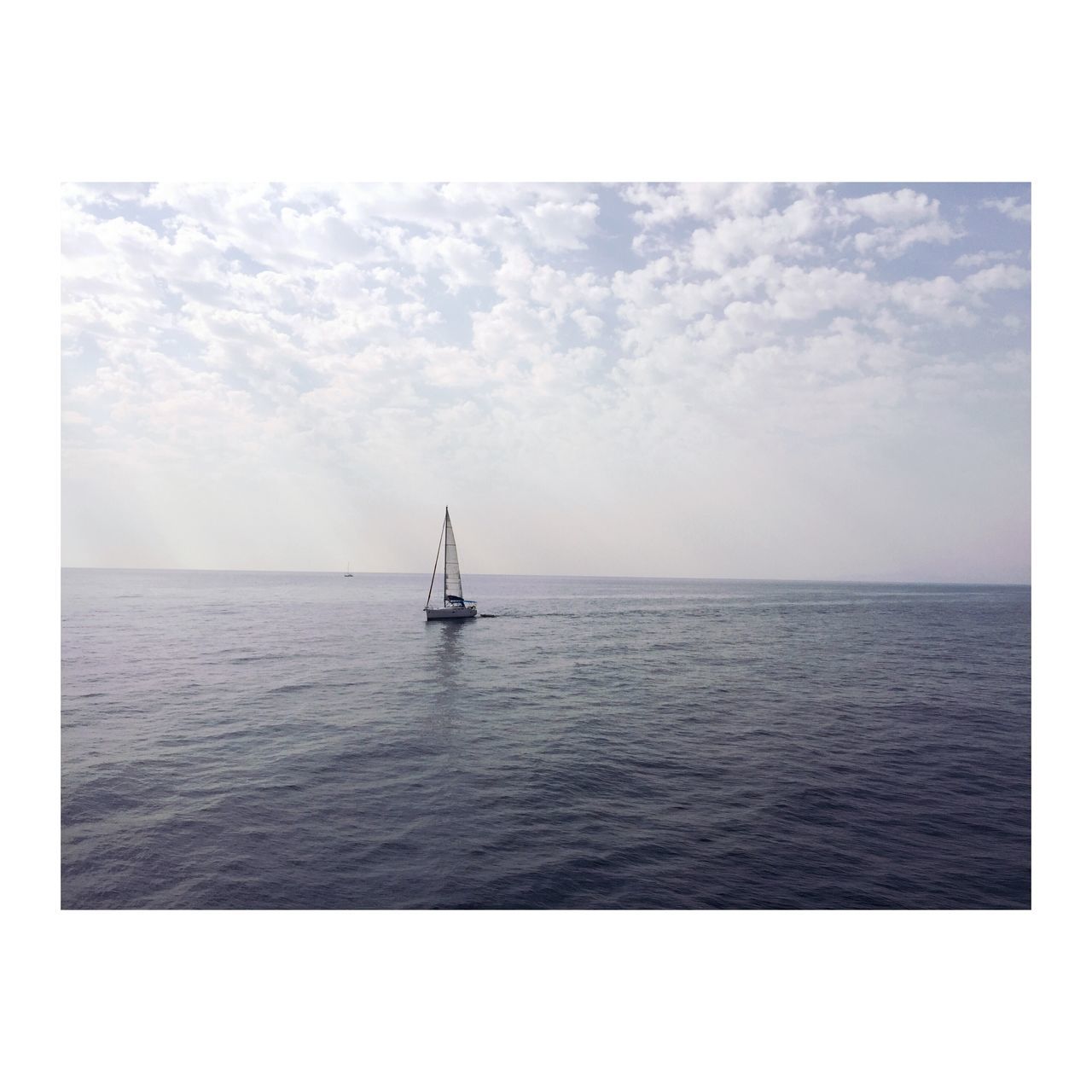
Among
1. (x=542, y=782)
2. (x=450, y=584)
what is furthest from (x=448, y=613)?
(x=542, y=782)

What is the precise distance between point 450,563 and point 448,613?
7438 mm

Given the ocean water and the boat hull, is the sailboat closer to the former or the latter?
the boat hull

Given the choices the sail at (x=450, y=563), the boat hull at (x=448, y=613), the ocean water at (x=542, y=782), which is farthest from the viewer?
the boat hull at (x=448, y=613)

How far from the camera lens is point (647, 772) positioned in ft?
71.4

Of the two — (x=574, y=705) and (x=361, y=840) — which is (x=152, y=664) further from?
(x=361, y=840)

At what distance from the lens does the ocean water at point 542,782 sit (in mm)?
14258

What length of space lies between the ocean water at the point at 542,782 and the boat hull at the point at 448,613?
92.1ft

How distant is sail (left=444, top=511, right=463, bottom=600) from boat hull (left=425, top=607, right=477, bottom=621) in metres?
2.34

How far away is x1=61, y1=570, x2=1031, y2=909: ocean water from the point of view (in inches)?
561

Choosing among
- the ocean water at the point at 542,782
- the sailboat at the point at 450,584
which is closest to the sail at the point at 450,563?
the sailboat at the point at 450,584

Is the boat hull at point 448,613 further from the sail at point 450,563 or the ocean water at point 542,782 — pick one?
the ocean water at point 542,782

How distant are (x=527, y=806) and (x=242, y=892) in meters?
8.55

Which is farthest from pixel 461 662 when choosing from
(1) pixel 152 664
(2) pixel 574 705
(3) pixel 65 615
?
(3) pixel 65 615

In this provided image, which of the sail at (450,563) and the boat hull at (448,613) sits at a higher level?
the sail at (450,563)
